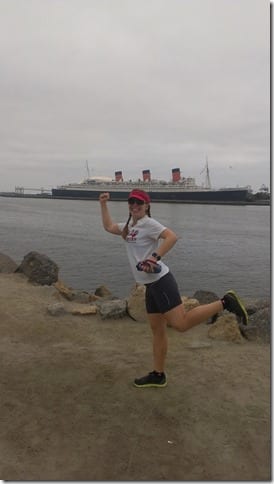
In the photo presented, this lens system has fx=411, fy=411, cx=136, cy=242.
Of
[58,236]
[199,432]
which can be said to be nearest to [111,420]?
[199,432]

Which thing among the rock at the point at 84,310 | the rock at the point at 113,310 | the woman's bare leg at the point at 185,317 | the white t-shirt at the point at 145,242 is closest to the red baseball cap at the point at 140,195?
the white t-shirt at the point at 145,242

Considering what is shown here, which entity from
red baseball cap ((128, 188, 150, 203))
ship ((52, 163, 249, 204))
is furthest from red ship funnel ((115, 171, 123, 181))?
red baseball cap ((128, 188, 150, 203))

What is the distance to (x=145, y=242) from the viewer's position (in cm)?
342

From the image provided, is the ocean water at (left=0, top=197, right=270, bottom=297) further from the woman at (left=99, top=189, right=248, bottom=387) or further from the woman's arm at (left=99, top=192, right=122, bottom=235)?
the woman at (left=99, top=189, right=248, bottom=387)

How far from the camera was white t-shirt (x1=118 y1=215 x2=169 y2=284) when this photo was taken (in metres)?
3.38

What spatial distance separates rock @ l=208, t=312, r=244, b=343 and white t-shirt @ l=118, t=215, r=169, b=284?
1.92 m

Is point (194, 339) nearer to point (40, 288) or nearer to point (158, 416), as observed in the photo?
point (158, 416)

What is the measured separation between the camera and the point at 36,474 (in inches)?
101

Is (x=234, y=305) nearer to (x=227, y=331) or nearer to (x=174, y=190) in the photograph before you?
(x=227, y=331)

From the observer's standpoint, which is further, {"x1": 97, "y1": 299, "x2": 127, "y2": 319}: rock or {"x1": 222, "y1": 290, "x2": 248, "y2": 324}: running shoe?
{"x1": 97, "y1": 299, "x2": 127, "y2": 319}: rock

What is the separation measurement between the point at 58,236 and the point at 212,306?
25.6 m

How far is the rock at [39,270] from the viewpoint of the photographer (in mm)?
8797

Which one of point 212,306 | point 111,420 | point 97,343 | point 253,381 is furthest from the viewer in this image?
point 97,343

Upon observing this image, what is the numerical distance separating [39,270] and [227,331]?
5.12 metres
